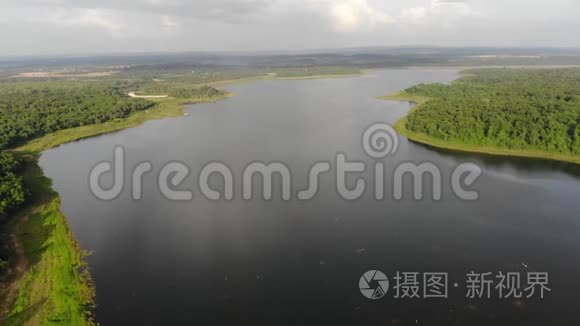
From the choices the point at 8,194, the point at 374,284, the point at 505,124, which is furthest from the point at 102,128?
the point at 505,124

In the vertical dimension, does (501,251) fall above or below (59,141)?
below

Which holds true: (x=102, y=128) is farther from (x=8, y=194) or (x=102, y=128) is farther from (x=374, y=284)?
(x=374, y=284)

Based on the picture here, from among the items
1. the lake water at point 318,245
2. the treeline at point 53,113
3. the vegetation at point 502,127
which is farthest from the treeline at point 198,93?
the vegetation at point 502,127

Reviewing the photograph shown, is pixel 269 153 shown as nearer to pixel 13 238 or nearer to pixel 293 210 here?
pixel 293 210

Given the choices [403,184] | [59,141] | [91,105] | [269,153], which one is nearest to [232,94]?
[91,105]

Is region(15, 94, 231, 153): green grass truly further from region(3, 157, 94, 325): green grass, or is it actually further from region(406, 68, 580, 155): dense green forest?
region(406, 68, 580, 155): dense green forest
